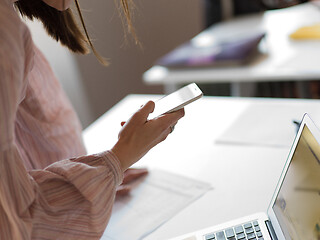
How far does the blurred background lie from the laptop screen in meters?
1.60

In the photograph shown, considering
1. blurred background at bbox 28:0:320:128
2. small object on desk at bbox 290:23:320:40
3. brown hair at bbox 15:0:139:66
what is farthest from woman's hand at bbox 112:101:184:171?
blurred background at bbox 28:0:320:128

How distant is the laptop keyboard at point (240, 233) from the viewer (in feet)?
2.50

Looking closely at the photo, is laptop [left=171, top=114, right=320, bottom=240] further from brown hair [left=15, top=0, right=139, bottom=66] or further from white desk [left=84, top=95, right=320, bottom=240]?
brown hair [left=15, top=0, right=139, bottom=66]

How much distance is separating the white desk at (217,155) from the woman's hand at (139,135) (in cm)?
23

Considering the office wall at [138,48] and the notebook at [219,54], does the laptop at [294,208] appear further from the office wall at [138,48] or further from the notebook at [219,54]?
the office wall at [138,48]

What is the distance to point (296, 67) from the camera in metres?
1.58

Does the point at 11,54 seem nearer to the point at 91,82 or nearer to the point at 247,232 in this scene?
the point at 247,232

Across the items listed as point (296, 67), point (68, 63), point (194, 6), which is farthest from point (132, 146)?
point (194, 6)

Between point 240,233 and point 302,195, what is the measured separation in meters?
0.16

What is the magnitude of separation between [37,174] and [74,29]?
0.35 meters

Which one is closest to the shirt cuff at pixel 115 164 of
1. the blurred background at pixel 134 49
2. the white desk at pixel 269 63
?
the white desk at pixel 269 63

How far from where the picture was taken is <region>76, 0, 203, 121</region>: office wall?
2299 millimetres

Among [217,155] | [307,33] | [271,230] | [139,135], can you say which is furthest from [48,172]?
[307,33]

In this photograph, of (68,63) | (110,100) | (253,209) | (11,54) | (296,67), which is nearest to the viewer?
(11,54)
